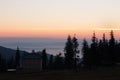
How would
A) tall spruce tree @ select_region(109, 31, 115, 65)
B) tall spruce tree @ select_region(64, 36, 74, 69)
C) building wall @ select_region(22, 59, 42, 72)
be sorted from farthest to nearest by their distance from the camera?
1. tall spruce tree @ select_region(64, 36, 74, 69)
2. tall spruce tree @ select_region(109, 31, 115, 65)
3. building wall @ select_region(22, 59, 42, 72)

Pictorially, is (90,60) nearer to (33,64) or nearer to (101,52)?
(101,52)

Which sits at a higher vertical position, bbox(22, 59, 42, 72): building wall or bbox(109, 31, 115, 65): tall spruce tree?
bbox(109, 31, 115, 65): tall spruce tree

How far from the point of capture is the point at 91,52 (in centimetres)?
Result: 9175

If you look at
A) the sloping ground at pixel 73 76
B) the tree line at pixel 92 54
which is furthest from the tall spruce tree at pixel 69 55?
the sloping ground at pixel 73 76

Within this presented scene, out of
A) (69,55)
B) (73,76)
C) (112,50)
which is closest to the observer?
(73,76)

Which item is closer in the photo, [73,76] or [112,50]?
[73,76]

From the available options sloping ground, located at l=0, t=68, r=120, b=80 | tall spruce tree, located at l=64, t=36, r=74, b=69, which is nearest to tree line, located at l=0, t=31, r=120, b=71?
tall spruce tree, located at l=64, t=36, r=74, b=69

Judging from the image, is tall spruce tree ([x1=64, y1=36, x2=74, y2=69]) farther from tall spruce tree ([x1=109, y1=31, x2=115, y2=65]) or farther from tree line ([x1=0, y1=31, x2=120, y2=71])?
tall spruce tree ([x1=109, y1=31, x2=115, y2=65])

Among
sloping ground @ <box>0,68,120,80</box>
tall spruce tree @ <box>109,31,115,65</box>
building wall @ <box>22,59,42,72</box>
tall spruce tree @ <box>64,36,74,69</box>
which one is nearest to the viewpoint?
sloping ground @ <box>0,68,120,80</box>

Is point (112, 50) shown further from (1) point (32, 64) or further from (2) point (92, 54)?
(1) point (32, 64)

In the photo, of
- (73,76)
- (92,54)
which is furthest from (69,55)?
(73,76)

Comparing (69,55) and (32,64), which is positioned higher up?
(69,55)

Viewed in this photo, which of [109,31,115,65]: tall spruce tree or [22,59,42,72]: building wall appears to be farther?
[109,31,115,65]: tall spruce tree

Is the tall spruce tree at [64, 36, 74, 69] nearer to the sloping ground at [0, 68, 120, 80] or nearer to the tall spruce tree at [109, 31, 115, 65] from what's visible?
the tall spruce tree at [109, 31, 115, 65]
